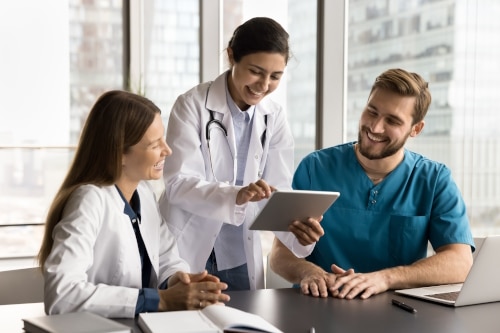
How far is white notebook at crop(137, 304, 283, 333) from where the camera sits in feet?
4.55

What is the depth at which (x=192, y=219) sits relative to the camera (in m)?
2.40

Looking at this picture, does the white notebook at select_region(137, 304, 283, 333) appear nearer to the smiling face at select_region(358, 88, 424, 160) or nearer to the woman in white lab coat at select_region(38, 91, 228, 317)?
the woman in white lab coat at select_region(38, 91, 228, 317)

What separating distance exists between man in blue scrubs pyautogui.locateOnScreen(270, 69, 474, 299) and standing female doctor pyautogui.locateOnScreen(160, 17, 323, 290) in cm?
15

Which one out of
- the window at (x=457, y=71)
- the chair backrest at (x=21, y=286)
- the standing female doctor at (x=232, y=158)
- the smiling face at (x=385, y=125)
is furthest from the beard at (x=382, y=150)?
the window at (x=457, y=71)

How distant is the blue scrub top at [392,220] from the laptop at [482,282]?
13.9 inches

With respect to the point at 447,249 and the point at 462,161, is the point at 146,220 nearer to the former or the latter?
the point at 447,249

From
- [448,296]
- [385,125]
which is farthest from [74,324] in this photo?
[385,125]

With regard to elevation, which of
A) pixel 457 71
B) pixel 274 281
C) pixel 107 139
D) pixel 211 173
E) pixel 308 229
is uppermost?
pixel 457 71

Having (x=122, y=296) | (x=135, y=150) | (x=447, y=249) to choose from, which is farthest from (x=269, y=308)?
(x=447, y=249)

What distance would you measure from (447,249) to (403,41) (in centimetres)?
281

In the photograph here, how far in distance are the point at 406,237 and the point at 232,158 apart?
2.16 feet

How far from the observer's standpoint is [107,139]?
1843 millimetres

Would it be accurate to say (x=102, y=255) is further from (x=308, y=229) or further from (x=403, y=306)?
(x=403, y=306)

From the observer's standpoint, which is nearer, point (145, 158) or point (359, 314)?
point (359, 314)
